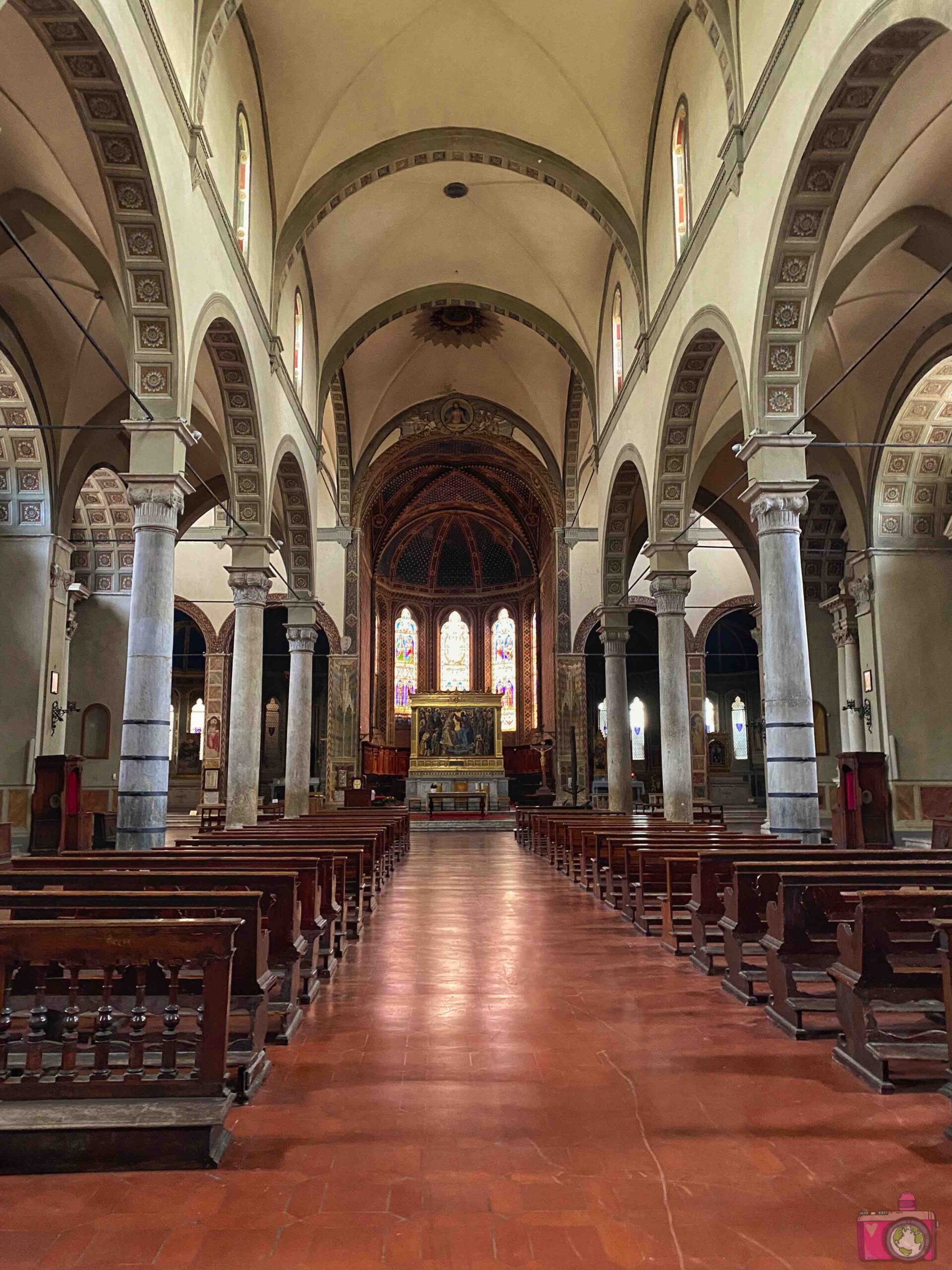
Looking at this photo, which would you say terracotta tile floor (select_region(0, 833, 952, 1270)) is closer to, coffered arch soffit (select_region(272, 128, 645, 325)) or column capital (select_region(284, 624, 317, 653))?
coffered arch soffit (select_region(272, 128, 645, 325))

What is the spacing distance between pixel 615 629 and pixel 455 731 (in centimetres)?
1117

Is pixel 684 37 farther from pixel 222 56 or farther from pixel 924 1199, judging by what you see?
pixel 924 1199

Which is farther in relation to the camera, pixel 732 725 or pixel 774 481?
pixel 732 725

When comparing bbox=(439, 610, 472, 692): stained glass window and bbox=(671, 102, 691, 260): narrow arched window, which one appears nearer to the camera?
bbox=(671, 102, 691, 260): narrow arched window

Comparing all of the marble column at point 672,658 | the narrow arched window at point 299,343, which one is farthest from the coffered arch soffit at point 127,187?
the marble column at point 672,658

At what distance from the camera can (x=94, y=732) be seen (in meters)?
21.4

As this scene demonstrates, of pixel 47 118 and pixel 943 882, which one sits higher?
pixel 47 118

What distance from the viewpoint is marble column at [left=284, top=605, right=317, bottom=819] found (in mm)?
19625

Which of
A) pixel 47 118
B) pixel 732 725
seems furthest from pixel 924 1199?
pixel 732 725

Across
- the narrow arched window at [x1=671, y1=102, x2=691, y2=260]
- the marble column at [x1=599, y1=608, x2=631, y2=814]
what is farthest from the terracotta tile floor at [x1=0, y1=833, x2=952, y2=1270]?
the marble column at [x1=599, y1=608, x2=631, y2=814]

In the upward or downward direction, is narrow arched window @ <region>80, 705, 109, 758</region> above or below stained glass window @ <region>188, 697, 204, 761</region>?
below

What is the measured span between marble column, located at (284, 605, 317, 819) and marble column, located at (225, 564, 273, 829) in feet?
13.4

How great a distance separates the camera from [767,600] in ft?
35.1

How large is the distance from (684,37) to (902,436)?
7.37 metres
